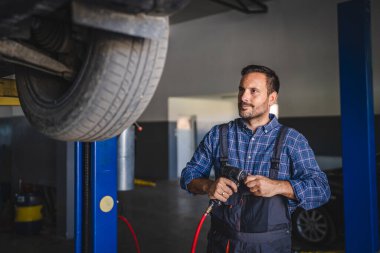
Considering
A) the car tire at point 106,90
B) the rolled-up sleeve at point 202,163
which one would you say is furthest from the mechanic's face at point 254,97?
the car tire at point 106,90

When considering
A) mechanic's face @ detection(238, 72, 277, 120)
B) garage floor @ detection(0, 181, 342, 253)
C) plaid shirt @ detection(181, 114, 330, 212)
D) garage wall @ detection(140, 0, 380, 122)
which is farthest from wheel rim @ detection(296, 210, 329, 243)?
garage wall @ detection(140, 0, 380, 122)

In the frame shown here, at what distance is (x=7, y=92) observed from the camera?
196 cm

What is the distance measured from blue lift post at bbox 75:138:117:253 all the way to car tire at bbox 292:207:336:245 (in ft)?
7.78

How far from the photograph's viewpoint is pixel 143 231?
441 cm

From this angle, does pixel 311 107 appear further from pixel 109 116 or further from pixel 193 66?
pixel 109 116

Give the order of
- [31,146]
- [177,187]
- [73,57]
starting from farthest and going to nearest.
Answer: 1. [177,187]
2. [31,146]
3. [73,57]

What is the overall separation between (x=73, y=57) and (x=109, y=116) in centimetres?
31

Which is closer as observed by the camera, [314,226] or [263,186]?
[263,186]

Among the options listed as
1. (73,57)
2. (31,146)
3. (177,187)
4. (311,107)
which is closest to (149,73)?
(73,57)

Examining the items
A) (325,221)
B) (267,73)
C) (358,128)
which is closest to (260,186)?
(267,73)

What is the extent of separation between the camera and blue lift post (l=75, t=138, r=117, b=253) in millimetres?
2008

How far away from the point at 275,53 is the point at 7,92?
6215 mm

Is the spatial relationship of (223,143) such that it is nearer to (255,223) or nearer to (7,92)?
(255,223)

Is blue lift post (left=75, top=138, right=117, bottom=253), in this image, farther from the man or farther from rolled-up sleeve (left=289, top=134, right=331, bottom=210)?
rolled-up sleeve (left=289, top=134, right=331, bottom=210)
